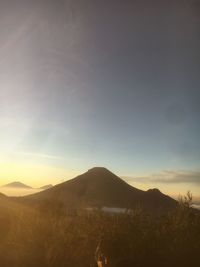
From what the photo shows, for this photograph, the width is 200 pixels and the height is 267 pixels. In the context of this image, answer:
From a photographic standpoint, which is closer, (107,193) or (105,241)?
(105,241)

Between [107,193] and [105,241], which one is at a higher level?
[107,193]

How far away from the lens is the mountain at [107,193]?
418 feet

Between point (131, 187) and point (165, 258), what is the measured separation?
446 ft

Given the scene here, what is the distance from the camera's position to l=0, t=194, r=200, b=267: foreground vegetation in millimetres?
13281

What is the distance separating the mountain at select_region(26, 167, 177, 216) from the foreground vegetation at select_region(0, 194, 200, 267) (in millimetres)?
103961

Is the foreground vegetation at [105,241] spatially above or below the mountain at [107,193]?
below

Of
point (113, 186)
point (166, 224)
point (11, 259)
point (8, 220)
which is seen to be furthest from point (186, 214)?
point (113, 186)

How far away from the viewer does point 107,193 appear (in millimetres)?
137625

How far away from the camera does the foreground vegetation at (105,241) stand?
13281 mm

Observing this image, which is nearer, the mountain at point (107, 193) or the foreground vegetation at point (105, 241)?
the foreground vegetation at point (105, 241)

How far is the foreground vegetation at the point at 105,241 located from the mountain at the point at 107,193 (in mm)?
103961

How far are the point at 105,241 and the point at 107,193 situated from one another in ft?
413

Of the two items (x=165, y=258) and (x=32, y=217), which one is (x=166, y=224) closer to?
(x=165, y=258)

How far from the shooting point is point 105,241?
13.2m
